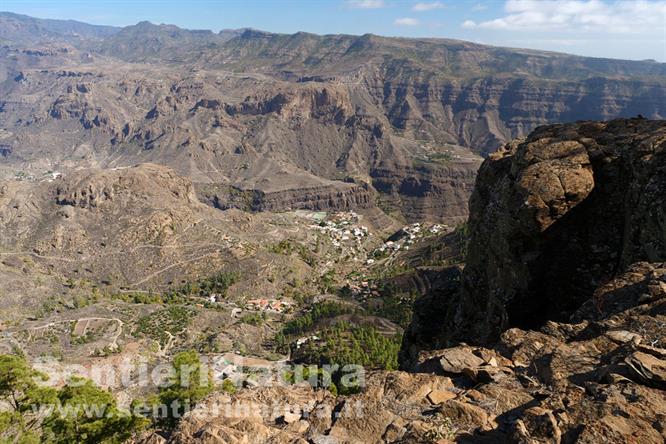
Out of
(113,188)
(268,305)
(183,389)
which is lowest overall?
(268,305)

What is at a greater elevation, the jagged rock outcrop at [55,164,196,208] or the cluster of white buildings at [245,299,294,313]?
the jagged rock outcrop at [55,164,196,208]

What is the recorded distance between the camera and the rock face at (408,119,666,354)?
3090cm

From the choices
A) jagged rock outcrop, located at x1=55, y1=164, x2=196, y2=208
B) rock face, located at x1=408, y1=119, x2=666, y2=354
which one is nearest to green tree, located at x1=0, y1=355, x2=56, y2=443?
rock face, located at x1=408, y1=119, x2=666, y2=354

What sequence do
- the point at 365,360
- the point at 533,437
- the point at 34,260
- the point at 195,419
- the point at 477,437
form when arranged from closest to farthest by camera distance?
the point at 533,437 → the point at 477,437 → the point at 195,419 → the point at 365,360 → the point at 34,260

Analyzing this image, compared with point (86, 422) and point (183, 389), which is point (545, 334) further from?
point (183, 389)

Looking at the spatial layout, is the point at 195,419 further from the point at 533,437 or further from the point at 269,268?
the point at 269,268

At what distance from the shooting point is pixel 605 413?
48.8 ft

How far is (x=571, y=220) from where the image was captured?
33.7 m

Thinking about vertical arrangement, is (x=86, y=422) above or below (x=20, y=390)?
above

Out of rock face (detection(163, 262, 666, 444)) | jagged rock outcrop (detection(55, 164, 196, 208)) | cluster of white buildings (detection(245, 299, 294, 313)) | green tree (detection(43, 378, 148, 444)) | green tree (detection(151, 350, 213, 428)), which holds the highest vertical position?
rock face (detection(163, 262, 666, 444))

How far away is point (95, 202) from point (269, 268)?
70127 millimetres

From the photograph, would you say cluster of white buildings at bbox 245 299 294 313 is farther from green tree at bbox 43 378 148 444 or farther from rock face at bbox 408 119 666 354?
rock face at bbox 408 119 666 354

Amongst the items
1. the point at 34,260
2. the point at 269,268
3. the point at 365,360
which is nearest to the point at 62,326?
the point at 34,260

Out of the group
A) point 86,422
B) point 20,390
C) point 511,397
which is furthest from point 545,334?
point 20,390
